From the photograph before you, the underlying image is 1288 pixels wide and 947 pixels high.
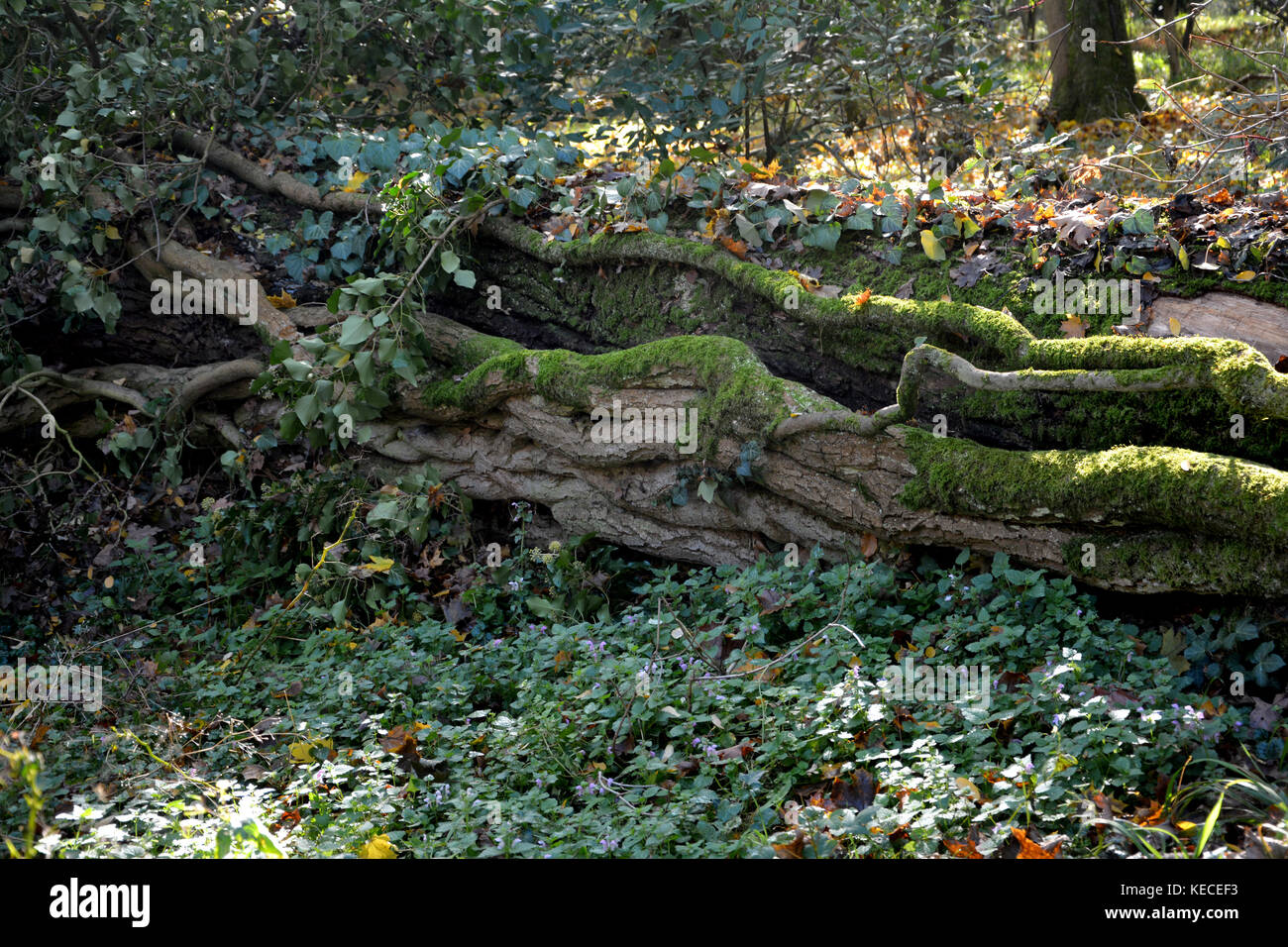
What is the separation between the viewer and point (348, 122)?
738cm

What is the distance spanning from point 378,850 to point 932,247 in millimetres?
3578

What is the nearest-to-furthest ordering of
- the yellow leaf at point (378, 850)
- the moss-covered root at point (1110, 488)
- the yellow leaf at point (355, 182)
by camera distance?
the yellow leaf at point (378, 850) < the moss-covered root at point (1110, 488) < the yellow leaf at point (355, 182)

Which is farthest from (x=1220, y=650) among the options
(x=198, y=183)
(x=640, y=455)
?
(x=198, y=183)

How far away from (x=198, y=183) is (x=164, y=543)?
2.34m

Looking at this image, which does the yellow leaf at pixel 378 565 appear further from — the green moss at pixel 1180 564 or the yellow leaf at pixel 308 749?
the green moss at pixel 1180 564

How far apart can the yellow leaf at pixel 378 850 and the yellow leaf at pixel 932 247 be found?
353 cm

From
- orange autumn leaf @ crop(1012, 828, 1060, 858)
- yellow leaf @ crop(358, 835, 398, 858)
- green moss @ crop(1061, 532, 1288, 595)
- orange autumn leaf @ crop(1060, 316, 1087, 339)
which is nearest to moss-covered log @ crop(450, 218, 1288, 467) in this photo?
orange autumn leaf @ crop(1060, 316, 1087, 339)


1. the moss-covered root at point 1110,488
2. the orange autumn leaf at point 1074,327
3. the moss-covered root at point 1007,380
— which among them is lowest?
the moss-covered root at point 1110,488

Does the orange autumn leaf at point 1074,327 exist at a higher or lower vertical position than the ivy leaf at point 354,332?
lower

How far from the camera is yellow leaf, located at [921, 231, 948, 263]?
4.62 metres

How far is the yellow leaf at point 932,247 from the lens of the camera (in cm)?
462

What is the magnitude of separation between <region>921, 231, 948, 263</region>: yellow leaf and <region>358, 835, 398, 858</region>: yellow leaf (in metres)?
3.53

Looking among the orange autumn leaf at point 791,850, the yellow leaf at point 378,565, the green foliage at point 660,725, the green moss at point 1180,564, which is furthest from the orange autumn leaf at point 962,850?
the yellow leaf at point 378,565
